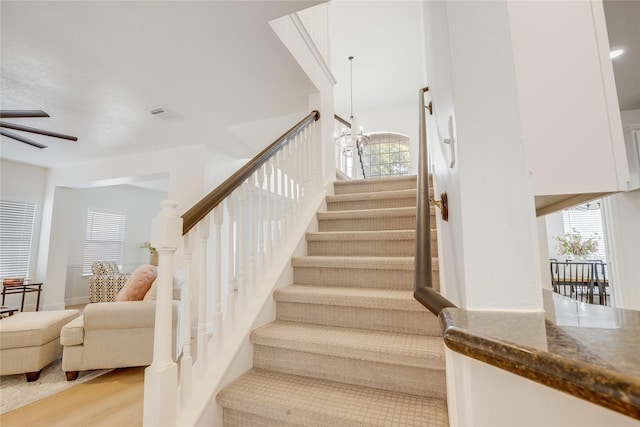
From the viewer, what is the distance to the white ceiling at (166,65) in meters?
1.96

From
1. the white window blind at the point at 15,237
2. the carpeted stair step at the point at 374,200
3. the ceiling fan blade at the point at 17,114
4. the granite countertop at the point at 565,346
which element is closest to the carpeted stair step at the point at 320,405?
the granite countertop at the point at 565,346

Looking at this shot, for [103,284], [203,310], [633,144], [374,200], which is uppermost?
[633,144]

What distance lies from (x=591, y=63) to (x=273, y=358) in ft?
5.62

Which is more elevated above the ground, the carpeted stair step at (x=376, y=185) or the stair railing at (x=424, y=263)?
the carpeted stair step at (x=376, y=185)

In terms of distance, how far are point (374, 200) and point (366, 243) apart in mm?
628

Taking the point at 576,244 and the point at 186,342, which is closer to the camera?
the point at 186,342

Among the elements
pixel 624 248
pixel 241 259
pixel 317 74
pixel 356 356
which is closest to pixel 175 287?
pixel 241 259

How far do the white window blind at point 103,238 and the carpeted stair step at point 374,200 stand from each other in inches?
238

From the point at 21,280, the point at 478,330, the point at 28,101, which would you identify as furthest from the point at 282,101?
the point at 21,280

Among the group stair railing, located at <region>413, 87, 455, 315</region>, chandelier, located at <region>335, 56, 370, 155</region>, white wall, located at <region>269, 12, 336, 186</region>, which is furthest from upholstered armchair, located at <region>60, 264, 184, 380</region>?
chandelier, located at <region>335, 56, 370, 155</region>

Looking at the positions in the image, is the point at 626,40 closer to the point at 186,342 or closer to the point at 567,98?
the point at 567,98

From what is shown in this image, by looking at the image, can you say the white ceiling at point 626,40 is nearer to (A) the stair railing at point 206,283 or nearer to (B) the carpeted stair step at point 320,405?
(A) the stair railing at point 206,283

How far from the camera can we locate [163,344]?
3.88 feet

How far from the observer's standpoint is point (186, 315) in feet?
4.33
